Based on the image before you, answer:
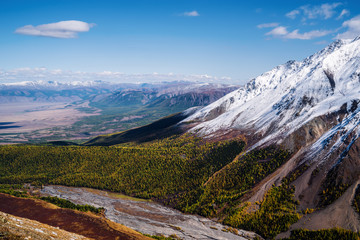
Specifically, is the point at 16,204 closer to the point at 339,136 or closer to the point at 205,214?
the point at 205,214

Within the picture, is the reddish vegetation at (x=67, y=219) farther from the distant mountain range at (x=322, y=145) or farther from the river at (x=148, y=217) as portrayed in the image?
the distant mountain range at (x=322, y=145)

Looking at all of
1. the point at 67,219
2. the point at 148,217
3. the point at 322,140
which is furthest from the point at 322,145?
the point at 67,219

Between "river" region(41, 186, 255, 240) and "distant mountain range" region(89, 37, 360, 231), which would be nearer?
"distant mountain range" region(89, 37, 360, 231)

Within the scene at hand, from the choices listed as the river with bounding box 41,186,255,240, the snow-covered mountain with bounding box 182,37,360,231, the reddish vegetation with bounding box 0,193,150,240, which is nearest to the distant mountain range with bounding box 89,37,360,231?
the snow-covered mountain with bounding box 182,37,360,231

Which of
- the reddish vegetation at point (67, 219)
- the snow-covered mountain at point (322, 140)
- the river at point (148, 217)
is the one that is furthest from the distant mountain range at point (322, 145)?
the reddish vegetation at point (67, 219)

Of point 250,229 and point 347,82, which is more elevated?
point 347,82

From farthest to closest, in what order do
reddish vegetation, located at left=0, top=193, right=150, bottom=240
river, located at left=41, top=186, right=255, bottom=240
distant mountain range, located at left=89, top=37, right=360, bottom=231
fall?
river, located at left=41, top=186, right=255, bottom=240 → distant mountain range, located at left=89, top=37, right=360, bottom=231 → reddish vegetation, located at left=0, top=193, right=150, bottom=240

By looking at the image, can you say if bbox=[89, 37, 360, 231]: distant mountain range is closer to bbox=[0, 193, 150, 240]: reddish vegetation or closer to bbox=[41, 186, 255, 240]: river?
bbox=[41, 186, 255, 240]: river

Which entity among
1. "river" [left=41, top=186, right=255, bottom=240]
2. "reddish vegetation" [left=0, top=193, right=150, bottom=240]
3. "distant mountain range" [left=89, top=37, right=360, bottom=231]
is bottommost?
"river" [left=41, top=186, right=255, bottom=240]

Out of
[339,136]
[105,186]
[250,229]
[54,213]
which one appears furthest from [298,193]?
[105,186]
